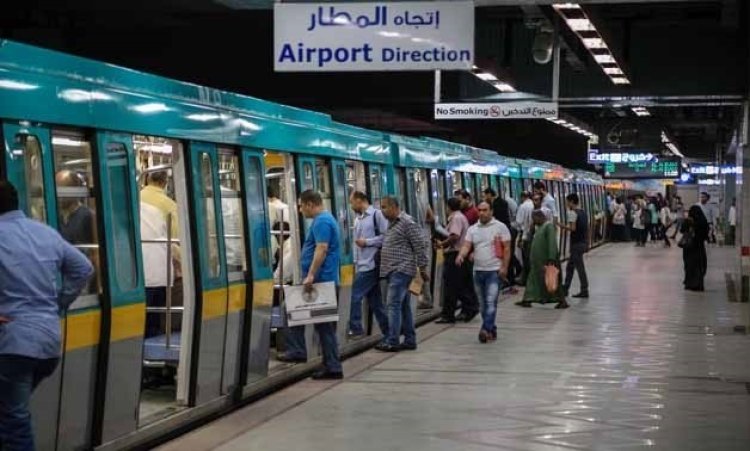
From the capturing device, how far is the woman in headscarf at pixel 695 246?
2308cm

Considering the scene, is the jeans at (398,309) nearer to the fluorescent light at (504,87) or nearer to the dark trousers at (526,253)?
the dark trousers at (526,253)

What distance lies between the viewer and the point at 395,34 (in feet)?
39.3

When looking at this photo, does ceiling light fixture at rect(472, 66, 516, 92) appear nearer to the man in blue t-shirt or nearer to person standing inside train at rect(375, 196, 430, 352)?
person standing inside train at rect(375, 196, 430, 352)

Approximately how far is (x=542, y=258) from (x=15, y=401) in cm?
1373

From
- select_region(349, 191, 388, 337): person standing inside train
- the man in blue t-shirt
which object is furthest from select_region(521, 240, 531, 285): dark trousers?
the man in blue t-shirt

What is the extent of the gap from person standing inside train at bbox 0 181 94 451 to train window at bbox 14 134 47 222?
0.50m

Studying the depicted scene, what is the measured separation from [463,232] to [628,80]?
8.80 m

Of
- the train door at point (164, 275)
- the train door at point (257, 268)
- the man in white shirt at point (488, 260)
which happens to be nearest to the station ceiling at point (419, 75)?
the man in white shirt at point (488, 260)

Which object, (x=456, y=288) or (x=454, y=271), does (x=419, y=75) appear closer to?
(x=456, y=288)

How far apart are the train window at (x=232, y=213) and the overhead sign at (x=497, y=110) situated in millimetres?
12435

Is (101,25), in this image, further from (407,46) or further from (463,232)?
(407,46)

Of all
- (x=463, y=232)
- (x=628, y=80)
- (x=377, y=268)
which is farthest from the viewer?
(x=628, y=80)

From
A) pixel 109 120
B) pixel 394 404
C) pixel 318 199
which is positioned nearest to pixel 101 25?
pixel 318 199

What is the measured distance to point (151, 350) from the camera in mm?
9766
